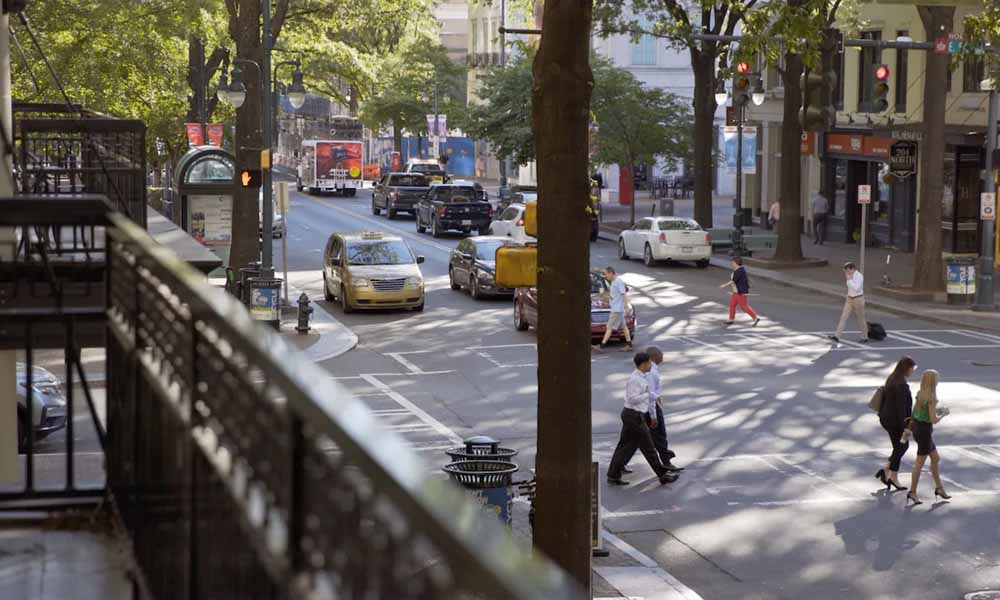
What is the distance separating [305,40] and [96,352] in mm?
17778

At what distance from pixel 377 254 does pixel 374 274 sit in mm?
946

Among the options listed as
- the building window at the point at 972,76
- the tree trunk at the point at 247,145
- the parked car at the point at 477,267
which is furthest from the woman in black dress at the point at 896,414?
the building window at the point at 972,76

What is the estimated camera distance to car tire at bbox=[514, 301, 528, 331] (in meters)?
31.1

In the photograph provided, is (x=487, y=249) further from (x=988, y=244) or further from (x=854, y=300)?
(x=988, y=244)

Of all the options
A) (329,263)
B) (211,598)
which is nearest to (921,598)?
(211,598)

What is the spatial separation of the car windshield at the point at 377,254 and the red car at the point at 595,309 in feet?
14.2

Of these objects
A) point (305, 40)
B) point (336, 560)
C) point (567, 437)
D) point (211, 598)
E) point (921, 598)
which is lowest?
point (921, 598)

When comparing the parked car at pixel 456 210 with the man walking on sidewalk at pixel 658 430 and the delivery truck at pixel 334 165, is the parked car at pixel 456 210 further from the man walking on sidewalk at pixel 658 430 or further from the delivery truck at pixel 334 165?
the man walking on sidewalk at pixel 658 430

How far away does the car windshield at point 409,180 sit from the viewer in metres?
63.0

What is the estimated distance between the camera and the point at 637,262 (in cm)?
4666

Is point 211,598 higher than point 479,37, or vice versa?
point 479,37

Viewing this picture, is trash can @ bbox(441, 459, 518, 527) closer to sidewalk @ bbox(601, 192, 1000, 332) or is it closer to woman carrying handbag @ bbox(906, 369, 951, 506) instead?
woman carrying handbag @ bbox(906, 369, 951, 506)

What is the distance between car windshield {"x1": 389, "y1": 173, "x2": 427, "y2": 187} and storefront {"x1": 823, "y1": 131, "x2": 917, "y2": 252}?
1778cm

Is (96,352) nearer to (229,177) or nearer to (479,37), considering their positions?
(229,177)
